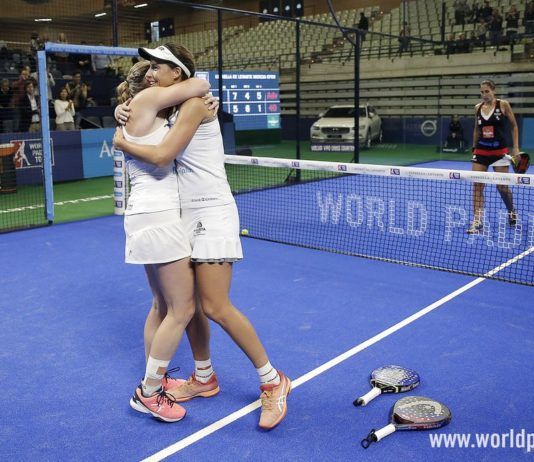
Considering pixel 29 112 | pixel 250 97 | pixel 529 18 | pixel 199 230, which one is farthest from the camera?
pixel 529 18

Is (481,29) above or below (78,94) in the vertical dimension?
above

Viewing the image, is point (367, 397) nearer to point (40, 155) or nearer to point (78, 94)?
point (40, 155)

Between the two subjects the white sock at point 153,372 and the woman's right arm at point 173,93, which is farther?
the white sock at point 153,372

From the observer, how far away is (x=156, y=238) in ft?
10.8

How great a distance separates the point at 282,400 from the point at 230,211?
1.18 meters

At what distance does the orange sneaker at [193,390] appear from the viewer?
386cm

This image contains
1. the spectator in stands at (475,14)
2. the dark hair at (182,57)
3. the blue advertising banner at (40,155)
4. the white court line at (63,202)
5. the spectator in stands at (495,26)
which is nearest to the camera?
the dark hair at (182,57)

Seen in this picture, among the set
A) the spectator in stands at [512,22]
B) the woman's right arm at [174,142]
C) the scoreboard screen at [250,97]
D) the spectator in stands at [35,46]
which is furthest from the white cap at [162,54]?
the spectator in stands at [512,22]

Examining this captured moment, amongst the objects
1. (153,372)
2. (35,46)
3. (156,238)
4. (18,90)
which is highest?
(35,46)

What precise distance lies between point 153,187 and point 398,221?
252 inches

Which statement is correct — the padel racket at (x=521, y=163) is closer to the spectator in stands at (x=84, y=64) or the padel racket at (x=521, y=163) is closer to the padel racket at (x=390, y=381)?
the padel racket at (x=390, y=381)

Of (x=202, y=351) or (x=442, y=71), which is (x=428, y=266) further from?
(x=442, y=71)

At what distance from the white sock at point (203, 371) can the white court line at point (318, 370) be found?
0.33m

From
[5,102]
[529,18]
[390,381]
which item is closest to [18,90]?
[5,102]
